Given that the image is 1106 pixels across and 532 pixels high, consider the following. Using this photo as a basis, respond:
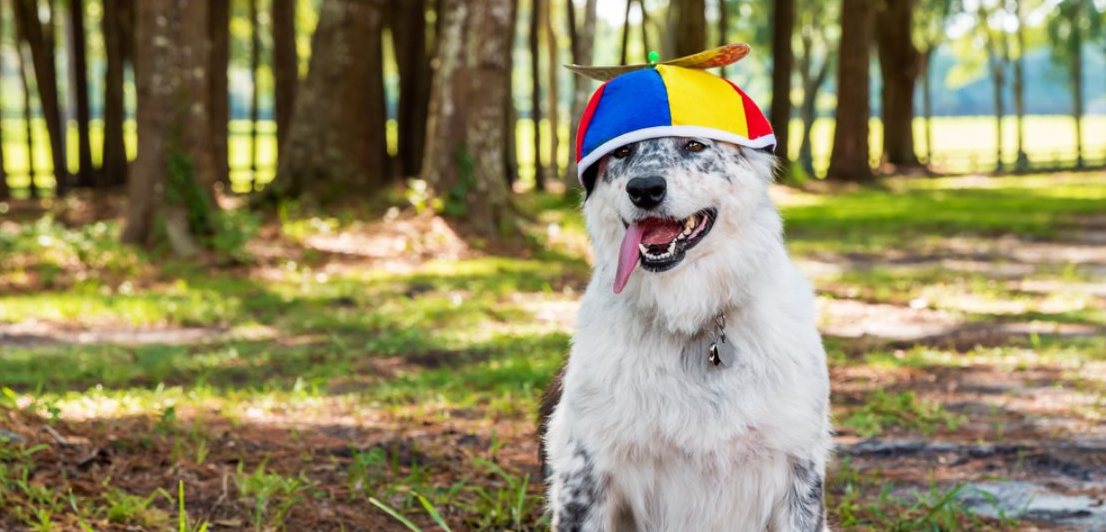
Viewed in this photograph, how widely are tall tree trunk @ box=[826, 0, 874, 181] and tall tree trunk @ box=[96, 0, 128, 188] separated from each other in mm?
16091

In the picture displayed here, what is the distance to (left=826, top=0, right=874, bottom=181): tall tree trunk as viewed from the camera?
3197 cm

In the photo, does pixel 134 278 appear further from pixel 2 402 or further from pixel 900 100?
pixel 900 100

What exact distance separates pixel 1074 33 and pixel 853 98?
19.0 metres

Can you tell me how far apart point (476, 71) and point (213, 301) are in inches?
195

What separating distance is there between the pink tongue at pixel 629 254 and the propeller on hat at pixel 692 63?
0.60 meters

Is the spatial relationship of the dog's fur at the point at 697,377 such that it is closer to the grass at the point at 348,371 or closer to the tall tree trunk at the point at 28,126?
the grass at the point at 348,371

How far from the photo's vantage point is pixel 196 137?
15078mm

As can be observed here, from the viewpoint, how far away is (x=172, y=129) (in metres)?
14.8

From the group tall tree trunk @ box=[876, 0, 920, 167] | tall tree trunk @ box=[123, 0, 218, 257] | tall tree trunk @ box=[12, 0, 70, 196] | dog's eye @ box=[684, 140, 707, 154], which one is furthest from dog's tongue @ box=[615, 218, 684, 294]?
tall tree trunk @ box=[876, 0, 920, 167]

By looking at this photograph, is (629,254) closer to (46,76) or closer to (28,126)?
(46,76)

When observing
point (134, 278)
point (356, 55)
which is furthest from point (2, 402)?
point (356, 55)

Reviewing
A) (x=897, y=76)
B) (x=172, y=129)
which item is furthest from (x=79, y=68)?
(x=897, y=76)

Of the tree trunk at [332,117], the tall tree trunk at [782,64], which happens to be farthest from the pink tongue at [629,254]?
the tall tree trunk at [782,64]

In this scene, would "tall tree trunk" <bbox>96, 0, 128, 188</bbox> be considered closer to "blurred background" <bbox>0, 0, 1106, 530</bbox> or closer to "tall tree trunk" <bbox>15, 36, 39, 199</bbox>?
"blurred background" <bbox>0, 0, 1106, 530</bbox>
